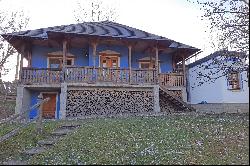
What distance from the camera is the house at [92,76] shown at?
17.1 metres

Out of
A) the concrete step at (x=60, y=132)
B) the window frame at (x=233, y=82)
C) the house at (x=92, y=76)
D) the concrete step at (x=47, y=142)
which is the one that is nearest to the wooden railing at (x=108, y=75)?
the house at (x=92, y=76)

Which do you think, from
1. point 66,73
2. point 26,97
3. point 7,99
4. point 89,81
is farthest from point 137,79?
point 7,99

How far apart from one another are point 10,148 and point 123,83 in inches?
348

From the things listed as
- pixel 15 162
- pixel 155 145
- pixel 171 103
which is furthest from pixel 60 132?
pixel 171 103

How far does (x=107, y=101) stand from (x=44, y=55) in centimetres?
572

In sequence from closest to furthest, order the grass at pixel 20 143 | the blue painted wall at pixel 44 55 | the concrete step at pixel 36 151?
the concrete step at pixel 36 151
the grass at pixel 20 143
the blue painted wall at pixel 44 55

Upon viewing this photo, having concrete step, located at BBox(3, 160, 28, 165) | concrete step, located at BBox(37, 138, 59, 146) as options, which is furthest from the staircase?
concrete step, located at BBox(3, 160, 28, 165)

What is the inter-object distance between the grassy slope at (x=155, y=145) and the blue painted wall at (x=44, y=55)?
972cm

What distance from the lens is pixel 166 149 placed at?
8062 millimetres

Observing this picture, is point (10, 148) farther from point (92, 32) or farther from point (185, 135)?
point (92, 32)

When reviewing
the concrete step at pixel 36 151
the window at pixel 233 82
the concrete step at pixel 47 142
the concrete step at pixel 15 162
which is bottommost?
the concrete step at pixel 15 162

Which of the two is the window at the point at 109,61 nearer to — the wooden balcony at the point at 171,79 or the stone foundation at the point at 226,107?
Answer: the wooden balcony at the point at 171,79

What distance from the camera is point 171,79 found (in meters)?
19.5

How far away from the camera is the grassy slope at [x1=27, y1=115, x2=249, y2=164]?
7.33 m
